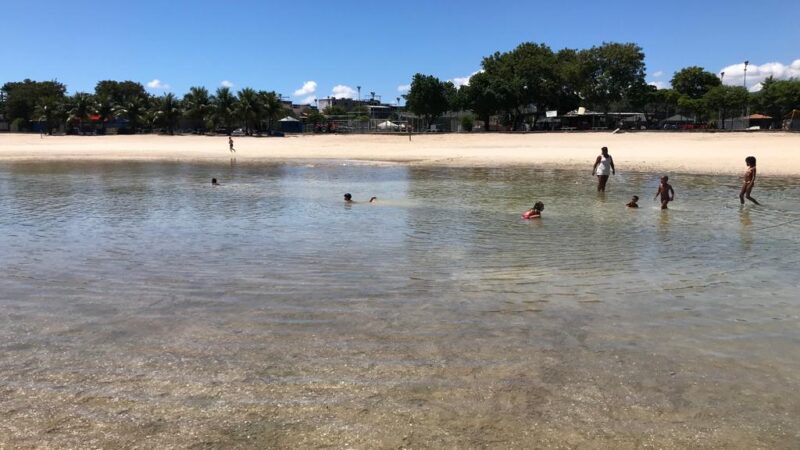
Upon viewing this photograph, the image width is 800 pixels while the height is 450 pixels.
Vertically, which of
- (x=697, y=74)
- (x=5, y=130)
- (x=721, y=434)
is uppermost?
(x=697, y=74)

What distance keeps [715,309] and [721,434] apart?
3.18m

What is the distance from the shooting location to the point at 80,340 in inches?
219

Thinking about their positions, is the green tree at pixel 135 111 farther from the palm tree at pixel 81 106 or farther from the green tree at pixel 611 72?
the green tree at pixel 611 72

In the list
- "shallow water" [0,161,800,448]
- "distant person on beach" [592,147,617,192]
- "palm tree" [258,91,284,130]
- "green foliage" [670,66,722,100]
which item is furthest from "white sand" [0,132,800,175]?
"green foliage" [670,66,722,100]

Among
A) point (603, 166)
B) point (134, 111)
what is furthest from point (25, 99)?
point (603, 166)

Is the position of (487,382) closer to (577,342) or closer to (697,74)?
(577,342)

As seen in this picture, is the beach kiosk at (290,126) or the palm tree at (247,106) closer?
the palm tree at (247,106)

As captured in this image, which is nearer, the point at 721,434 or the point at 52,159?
the point at 721,434

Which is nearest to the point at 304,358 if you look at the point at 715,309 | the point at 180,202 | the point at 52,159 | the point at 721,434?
the point at 721,434

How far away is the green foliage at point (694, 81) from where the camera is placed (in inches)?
3740

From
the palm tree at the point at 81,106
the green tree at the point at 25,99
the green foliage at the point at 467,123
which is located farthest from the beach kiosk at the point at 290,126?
the green tree at the point at 25,99

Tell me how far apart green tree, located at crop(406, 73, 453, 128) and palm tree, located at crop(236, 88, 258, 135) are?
21690mm

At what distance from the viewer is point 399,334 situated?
19.0 feet

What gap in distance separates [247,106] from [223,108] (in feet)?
12.6
